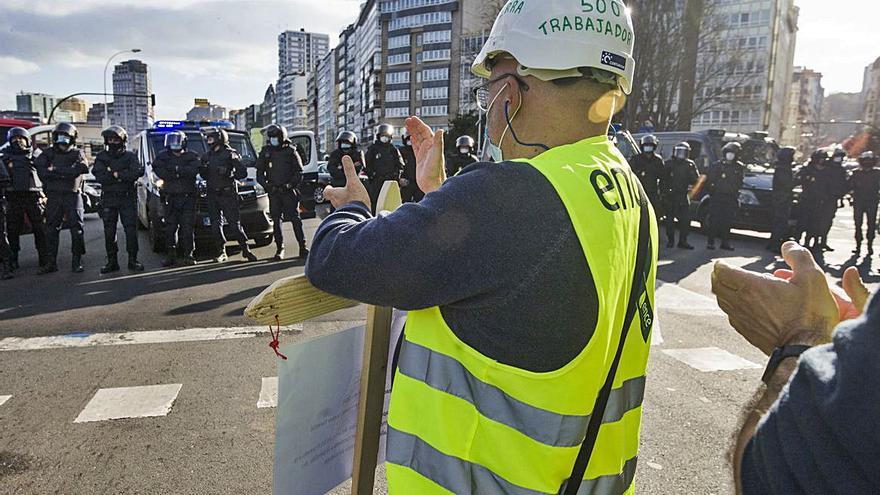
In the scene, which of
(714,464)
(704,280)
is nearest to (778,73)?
(704,280)

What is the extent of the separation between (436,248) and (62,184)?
30.4 feet

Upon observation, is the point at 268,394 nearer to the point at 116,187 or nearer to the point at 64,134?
the point at 116,187

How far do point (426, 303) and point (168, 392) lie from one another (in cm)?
357

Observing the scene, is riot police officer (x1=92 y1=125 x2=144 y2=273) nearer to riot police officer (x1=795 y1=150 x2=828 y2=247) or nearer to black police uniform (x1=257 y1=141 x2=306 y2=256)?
black police uniform (x1=257 y1=141 x2=306 y2=256)

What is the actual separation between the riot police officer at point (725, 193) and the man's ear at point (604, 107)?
11103 mm

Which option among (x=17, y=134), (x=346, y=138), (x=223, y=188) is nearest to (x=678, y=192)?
(x=346, y=138)

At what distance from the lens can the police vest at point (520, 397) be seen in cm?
118

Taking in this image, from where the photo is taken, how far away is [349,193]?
5.01 ft

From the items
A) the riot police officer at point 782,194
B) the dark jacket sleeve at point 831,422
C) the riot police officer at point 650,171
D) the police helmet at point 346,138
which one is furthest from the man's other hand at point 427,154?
the riot police officer at point 782,194

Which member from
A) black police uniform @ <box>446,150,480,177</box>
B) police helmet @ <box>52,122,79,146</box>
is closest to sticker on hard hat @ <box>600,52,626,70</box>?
police helmet @ <box>52,122,79,146</box>

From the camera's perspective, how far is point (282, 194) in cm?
1007

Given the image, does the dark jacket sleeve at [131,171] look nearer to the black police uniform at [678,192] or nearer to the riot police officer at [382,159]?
the riot police officer at [382,159]

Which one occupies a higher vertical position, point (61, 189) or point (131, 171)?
point (131, 171)

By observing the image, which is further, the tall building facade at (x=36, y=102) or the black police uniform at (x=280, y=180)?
the tall building facade at (x=36, y=102)
